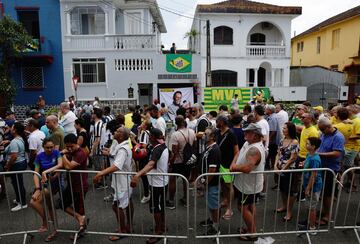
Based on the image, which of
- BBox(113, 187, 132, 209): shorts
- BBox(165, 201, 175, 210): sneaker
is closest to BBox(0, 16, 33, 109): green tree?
BBox(165, 201, 175, 210): sneaker

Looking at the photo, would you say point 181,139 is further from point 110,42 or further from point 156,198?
point 110,42

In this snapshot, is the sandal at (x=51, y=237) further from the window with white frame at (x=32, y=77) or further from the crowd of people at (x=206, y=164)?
the window with white frame at (x=32, y=77)

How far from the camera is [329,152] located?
5012 mm

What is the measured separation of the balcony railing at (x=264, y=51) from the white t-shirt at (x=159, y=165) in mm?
20227

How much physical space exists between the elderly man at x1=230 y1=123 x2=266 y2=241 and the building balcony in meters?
14.9

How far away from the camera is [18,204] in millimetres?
6102

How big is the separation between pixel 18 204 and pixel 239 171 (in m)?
4.49

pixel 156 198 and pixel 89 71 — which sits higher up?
pixel 89 71

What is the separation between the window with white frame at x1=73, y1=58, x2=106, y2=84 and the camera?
18688mm

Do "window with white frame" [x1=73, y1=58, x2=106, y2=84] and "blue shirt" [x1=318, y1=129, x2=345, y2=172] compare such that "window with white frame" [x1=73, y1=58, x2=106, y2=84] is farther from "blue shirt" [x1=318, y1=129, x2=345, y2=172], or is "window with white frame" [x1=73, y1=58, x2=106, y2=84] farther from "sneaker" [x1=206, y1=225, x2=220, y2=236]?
"blue shirt" [x1=318, y1=129, x2=345, y2=172]

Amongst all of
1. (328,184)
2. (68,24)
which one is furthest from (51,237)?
(68,24)

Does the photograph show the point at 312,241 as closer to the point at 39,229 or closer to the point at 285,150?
the point at 285,150

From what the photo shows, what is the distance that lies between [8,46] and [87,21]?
222 inches

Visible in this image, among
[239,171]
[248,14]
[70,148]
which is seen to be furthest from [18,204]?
[248,14]
